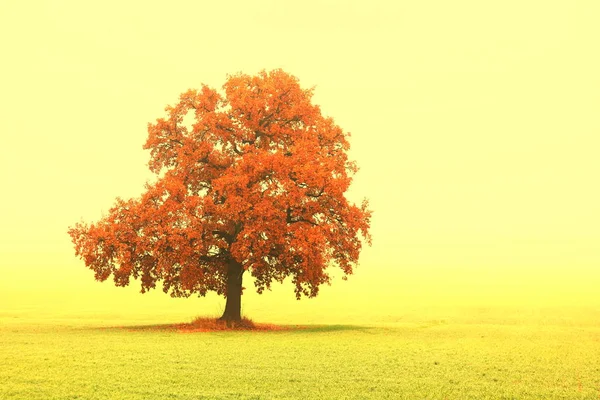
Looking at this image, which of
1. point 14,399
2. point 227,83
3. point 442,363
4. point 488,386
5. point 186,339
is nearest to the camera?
point 14,399

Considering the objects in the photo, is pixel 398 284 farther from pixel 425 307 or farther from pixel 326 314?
pixel 326 314

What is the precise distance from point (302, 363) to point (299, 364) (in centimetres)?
29

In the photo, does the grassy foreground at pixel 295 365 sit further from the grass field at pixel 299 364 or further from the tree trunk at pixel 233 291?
the tree trunk at pixel 233 291

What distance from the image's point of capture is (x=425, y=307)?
6431cm

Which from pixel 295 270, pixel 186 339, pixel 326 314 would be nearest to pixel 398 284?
pixel 326 314

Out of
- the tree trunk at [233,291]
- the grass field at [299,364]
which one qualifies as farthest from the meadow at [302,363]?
the tree trunk at [233,291]

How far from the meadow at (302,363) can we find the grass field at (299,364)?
41 millimetres

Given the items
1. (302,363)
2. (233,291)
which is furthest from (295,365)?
(233,291)

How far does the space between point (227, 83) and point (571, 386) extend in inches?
1063

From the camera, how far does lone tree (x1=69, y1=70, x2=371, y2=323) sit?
121 feet

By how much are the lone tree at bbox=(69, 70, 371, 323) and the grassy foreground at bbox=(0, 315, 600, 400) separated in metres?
4.11

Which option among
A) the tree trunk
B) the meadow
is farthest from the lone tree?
the meadow

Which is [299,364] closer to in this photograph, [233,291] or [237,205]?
[237,205]

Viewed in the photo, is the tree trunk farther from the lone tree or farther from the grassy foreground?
the grassy foreground
